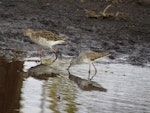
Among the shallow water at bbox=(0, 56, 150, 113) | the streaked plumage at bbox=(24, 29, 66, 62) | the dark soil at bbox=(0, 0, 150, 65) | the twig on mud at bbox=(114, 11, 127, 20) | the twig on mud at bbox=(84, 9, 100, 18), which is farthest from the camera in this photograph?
the twig on mud at bbox=(114, 11, 127, 20)

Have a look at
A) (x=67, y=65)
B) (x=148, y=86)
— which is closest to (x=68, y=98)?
(x=148, y=86)

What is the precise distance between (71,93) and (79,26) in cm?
797

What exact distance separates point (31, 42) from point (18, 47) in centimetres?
94

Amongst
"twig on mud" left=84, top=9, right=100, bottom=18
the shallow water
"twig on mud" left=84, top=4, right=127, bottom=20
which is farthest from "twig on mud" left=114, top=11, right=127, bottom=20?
the shallow water

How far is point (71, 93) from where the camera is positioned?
389 inches

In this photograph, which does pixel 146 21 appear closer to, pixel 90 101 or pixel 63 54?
pixel 63 54

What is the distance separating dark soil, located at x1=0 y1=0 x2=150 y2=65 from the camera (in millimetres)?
14523

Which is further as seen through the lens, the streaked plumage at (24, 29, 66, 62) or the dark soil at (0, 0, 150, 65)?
the dark soil at (0, 0, 150, 65)

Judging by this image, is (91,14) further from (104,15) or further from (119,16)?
(119,16)

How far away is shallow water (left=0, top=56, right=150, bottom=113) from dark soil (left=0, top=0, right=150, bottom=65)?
67.8 inches

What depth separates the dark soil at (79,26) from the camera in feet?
47.6

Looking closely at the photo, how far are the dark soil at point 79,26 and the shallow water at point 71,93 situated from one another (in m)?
1.72

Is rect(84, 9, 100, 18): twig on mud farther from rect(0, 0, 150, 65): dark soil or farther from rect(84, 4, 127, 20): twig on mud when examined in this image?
rect(0, 0, 150, 65): dark soil

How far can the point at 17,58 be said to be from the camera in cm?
1272
